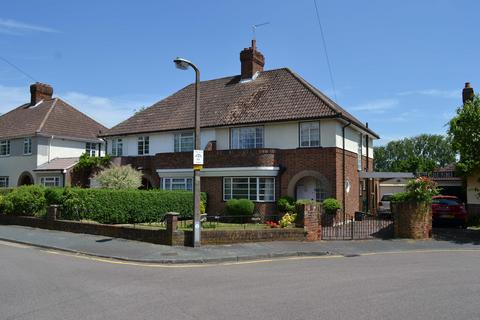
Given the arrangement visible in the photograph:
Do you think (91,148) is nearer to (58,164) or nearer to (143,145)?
(58,164)

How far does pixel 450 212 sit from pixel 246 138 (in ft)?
37.6

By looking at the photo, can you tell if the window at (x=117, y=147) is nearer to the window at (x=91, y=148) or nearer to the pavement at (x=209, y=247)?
the window at (x=91, y=148)

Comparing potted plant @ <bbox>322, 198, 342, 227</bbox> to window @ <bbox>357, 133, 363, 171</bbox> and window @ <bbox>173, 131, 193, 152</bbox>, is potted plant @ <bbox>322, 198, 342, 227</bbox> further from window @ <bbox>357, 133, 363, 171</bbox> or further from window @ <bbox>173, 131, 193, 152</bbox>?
window @ <bbox>173, 131, 193, 152</bbox>

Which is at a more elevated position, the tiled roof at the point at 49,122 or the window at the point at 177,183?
the tiled roof at the point at 49,122

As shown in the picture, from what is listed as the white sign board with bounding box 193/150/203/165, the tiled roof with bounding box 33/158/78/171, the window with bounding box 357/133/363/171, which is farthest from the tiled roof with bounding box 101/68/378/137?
the white sign board with bounding box 193/150/203/165

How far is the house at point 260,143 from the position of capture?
24375 millimetres

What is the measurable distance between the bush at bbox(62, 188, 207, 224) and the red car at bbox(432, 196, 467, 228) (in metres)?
13.7

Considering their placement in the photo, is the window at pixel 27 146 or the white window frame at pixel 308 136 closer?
the white window frame at pixel 308 136

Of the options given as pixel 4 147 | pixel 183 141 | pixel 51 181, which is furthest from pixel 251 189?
pixel 4 147

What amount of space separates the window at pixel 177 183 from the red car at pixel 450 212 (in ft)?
44.4

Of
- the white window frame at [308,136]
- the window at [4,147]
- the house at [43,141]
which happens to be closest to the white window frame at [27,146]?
the house at [43,141]

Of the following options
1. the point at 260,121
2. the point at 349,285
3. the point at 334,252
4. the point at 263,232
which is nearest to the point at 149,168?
the point at 260,121

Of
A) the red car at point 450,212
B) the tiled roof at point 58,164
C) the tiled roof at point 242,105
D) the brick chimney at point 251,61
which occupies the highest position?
the brick chimney at point 251,61

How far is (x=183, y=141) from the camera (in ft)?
95.5
